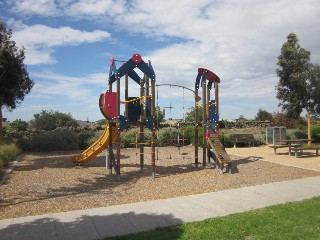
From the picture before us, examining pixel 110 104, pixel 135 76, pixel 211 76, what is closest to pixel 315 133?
pixel 211 76

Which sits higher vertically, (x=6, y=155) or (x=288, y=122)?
(x=288, y=122)

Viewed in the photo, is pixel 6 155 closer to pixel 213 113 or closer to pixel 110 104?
pixel 110 104

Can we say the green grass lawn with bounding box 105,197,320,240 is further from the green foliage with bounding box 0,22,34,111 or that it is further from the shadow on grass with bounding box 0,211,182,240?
the green foliage with bounding box 0,22,34,111

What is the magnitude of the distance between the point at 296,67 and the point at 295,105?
227cm

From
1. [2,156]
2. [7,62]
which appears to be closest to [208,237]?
[2,156]

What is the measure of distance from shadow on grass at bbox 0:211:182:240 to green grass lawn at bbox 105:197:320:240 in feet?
0.59

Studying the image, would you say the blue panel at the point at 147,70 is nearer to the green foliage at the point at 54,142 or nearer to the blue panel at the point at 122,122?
the blue panel at the point at 122,122

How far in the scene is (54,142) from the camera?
19.3 meters

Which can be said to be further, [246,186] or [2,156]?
[2,156]

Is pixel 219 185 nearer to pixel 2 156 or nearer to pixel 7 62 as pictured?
pixel 2 156

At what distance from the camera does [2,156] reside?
12688 mm

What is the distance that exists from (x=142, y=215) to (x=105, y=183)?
12.1 feet

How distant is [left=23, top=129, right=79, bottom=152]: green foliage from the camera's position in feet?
62.6

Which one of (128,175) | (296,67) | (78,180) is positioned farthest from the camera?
(296,67)
